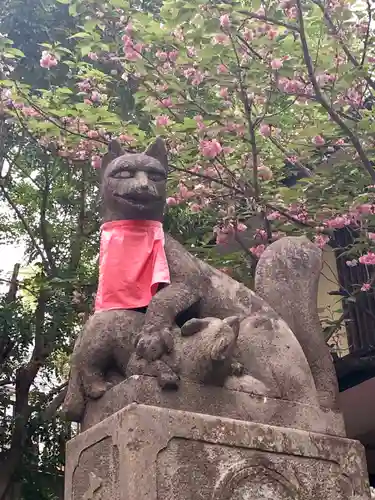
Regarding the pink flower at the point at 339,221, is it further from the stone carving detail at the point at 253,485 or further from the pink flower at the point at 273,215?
the stone carving detail at the point at 253,485

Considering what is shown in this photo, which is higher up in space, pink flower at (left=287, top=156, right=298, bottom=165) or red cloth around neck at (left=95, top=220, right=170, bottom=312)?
pink flower at (left=287, top=156, right=298, bottom=165)

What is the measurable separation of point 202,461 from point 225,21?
351 centimetres

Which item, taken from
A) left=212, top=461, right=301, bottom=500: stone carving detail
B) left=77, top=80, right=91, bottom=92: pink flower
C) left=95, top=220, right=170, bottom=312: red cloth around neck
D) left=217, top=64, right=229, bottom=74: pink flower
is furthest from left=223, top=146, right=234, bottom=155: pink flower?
left=212, top=461, right=301, bottom=500: stone carving detail

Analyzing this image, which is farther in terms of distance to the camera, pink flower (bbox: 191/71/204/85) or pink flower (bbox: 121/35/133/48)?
pink flower (bbox: 121/35/133/48)

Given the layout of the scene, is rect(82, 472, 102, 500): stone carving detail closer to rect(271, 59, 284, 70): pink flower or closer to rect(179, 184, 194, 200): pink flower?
rect(271, 59, 284, 70): pink flower

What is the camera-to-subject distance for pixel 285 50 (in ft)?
18.0

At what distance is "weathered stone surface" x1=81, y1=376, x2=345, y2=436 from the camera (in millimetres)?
2936

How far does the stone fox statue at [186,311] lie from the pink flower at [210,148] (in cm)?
216

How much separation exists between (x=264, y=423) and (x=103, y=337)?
2.71 ft

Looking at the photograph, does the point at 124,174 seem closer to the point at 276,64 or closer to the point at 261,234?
the point at 276,64

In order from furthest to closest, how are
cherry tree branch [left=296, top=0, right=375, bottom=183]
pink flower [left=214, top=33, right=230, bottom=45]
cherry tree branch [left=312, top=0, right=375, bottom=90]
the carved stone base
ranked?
pink flower [left=214, top=33, right=230, bottom=45] → cherry tree branch [left=312, top=0, right=375, bottom=90] → cherry tree branch [left=296, top=0, right=375, bottom=183] → the carved stone base

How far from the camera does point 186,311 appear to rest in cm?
334

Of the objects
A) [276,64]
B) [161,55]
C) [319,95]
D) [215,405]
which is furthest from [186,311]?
[161,55]

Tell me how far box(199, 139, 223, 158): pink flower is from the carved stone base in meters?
3.20
